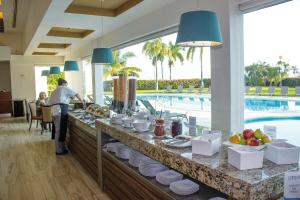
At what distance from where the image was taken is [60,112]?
5.75 meters

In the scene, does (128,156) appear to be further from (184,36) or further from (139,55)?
(139,55)

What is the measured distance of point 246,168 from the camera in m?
1.64

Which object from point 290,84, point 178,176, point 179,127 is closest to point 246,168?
point 178,176

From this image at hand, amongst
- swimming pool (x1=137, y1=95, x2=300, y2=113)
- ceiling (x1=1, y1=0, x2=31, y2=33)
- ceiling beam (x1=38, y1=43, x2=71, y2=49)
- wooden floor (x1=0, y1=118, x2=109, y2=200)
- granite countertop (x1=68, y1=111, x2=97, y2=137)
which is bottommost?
wooden floor (x1=0, y1=118, x2=109, y2=200)

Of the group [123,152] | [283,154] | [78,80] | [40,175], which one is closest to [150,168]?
[123,152]

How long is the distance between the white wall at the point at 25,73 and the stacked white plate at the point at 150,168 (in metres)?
11.1

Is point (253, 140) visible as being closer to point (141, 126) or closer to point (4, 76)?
point (141, 126)

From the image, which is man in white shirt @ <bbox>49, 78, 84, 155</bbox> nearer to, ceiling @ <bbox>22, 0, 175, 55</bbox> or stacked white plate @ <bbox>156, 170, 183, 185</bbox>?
ceiling @ <bbox>22, 0, 175, 55</bbox>

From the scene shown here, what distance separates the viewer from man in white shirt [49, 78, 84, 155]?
5699 millimetres

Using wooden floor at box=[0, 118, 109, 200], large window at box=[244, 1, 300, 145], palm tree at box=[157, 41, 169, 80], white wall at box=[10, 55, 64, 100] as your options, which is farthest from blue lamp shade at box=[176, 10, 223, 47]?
white wall at box=[10, 55, 64, 100]

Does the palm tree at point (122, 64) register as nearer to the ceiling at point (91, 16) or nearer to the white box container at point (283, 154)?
the ceiling at point (91, 16)

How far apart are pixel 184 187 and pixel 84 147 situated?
290 centimetres

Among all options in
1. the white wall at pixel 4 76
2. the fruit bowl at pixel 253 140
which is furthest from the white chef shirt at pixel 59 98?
the white wall at pixel 4 76

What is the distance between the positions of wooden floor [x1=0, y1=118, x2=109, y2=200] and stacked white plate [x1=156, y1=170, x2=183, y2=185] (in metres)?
1.47
